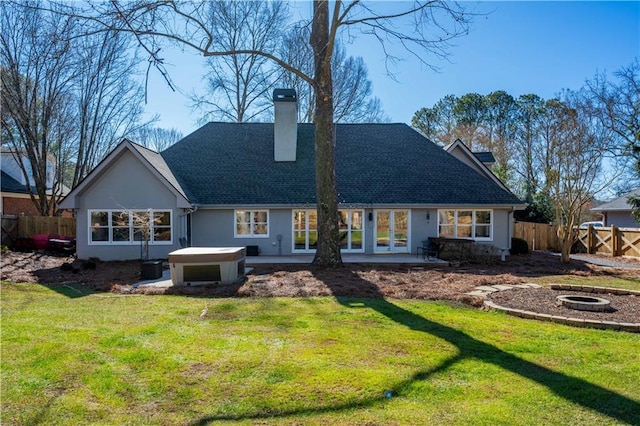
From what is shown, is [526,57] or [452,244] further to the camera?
[452,244]

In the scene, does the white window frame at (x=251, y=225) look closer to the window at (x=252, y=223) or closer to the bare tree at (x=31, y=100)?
the window at (x=252, y=223)

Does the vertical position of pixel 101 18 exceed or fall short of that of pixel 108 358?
it exceeds it

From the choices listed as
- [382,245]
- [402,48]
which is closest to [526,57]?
[402,48]

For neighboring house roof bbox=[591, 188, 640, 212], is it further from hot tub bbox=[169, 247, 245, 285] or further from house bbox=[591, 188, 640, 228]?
hot tub bbox=[169, 247, 245, 285]

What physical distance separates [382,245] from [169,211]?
9560 mm

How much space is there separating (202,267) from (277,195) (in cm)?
823

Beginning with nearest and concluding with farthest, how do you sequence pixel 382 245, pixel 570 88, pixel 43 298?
pixel 43 298, pixel 382 245, pixel 570 88

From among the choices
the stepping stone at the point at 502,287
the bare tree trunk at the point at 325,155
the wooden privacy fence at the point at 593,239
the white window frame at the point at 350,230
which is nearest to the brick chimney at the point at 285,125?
the white window frame at the point at 350,230

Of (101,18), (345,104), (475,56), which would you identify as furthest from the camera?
(345,104)

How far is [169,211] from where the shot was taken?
1636 cm

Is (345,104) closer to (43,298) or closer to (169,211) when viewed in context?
(169,211)

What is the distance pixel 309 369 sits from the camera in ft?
14.6

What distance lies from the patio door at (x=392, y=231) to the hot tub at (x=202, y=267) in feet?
30.3

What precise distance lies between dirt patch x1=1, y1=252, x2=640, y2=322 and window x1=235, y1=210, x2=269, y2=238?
4.37 meters
